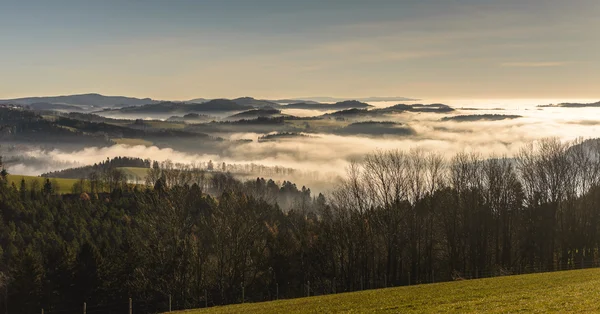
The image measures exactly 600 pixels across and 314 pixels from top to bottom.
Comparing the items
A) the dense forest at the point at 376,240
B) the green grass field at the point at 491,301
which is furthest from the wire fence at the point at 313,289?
the green grass field at the point at 491,301

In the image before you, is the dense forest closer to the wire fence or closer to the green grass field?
the wire fence

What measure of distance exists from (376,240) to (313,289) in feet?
44.7

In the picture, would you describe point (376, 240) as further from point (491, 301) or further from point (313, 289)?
point (491, 301)

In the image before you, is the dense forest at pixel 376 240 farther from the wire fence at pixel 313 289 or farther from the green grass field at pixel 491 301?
the green grass field at pixel 491 301

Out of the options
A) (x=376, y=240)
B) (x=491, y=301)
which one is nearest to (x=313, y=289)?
(x=376, y=240)

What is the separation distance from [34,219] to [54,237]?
2307cm

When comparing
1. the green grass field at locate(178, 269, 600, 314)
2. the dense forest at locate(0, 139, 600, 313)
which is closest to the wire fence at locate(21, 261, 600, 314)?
the dense forest at locate(0, 139, 600, 313)

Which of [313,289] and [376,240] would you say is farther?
[313,289]

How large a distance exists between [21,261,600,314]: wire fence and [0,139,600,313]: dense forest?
1.21ft

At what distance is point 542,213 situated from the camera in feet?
245

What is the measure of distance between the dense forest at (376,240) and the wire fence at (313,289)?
37 centimetres

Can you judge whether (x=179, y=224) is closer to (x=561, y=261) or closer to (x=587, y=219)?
(x=561, y=261)

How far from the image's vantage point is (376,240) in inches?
2972

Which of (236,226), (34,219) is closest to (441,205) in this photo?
(236,226)
